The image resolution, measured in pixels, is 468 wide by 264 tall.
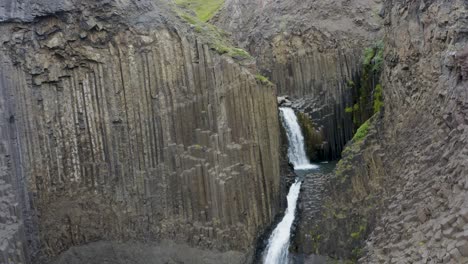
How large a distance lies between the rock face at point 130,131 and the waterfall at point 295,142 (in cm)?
447

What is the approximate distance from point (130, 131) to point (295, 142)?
7.38 meters

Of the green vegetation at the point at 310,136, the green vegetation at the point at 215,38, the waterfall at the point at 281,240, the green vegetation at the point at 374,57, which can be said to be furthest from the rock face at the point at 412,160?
the green vegetation at the point at 310,136

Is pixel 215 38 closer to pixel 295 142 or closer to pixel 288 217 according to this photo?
pixel 288 217

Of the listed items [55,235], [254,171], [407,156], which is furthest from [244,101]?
[55,235]

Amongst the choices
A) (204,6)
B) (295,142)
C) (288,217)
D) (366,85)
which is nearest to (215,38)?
(288,217)

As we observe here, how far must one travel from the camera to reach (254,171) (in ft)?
44.1

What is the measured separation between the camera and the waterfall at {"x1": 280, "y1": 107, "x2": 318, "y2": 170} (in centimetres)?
1833

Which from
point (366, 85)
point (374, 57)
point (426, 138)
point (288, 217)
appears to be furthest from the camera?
point (366, 85)

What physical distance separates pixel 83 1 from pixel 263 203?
8109mm

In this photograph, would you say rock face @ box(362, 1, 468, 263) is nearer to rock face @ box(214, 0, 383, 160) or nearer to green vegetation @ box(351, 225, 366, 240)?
green vegetation @ box(351, 225, 366, 240)

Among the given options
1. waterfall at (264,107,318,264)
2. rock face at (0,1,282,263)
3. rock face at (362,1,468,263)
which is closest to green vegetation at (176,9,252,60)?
rock face at (0,1,282,263)

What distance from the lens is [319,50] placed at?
70.6ft

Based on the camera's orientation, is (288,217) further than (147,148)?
No

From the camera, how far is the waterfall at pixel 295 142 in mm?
18328
